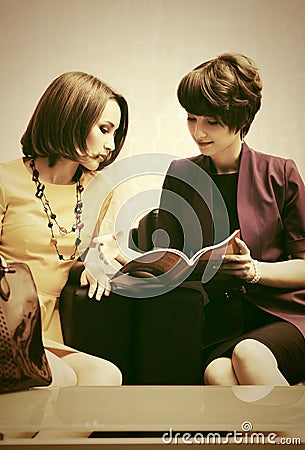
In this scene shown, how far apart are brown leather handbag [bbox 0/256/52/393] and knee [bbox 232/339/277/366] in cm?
Answer: 58

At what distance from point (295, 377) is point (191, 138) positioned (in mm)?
836

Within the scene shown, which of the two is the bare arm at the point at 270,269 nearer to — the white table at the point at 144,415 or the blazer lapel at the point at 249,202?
the blazer lapel at the point at 249,202

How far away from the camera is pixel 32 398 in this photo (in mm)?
1940

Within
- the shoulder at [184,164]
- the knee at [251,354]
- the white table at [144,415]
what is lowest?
the white table at [144,415]

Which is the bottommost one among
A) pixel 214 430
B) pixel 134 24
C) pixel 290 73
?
pixel 214 430

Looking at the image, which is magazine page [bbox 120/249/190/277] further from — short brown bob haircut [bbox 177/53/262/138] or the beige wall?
short brown bob haircut [bbox 177/53/262/138]

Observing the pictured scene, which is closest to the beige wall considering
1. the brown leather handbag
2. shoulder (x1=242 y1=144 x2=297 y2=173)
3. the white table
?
shoulder (x1=242 y1=144 x2=297 y2=173)

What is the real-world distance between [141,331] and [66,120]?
2.36ft

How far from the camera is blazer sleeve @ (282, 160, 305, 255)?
2.12 metres

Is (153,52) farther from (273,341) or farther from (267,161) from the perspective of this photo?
(273,341)

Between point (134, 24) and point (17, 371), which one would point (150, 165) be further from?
point (17, 371)

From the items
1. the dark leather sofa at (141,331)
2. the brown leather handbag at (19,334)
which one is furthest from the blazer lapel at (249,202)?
the brown leather handbag at (19,334)

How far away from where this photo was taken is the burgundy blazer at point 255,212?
2102 millimetres

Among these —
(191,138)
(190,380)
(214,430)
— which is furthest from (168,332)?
(191,138)
